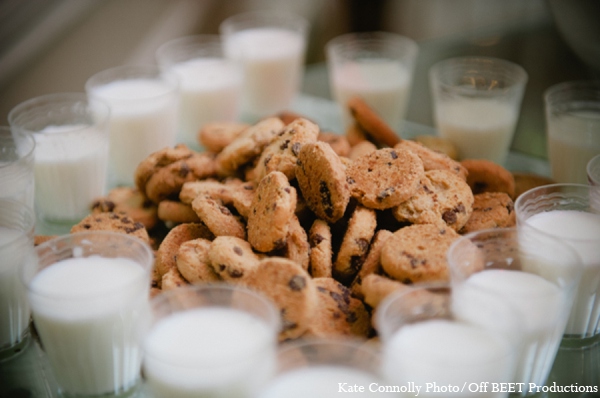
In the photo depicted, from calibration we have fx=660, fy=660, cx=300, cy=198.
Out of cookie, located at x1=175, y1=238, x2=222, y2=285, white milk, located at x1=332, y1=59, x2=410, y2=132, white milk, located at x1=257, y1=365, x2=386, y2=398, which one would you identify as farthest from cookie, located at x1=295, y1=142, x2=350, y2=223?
white milk, located at x1=332, y1=59, x2=410, y2=132

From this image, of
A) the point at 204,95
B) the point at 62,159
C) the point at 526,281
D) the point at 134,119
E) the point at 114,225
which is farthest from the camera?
the point at 204,95

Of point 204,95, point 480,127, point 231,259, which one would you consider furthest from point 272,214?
point 204,95

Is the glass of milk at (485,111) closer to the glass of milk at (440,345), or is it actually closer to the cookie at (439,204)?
the cookie at (439,204)

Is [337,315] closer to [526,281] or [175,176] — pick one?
[526,281]

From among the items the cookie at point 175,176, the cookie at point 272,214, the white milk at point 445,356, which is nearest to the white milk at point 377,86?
the cookie at point 175,176

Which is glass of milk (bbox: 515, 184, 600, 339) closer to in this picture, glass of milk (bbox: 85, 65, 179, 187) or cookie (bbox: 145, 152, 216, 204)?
cookie (bbox: 145, 152, 216, 204)
